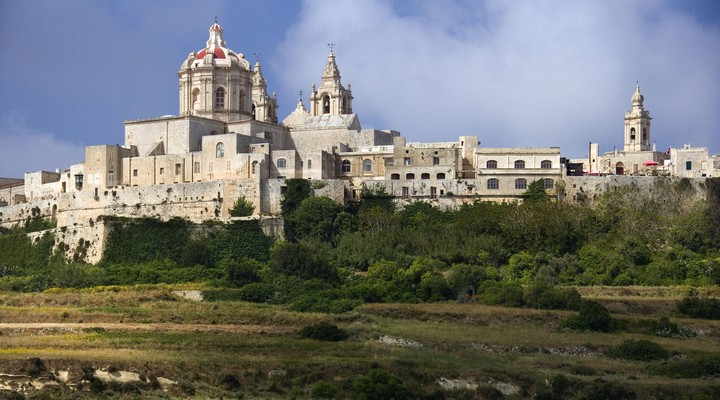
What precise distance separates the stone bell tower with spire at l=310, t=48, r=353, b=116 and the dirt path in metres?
36.1

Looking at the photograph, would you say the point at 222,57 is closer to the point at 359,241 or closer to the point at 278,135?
the point at 278,135

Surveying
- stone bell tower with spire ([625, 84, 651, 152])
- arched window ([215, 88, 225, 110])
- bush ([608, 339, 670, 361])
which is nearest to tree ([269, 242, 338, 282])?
arched window ([215, 88, 225, 110])

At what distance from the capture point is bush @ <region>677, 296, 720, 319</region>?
61072 millimetres

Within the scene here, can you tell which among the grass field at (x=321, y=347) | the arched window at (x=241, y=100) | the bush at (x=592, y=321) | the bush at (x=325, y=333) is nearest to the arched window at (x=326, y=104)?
the arched window at (x=241, y=100)

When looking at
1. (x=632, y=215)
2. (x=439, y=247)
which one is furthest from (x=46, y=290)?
(x=632, y=215)

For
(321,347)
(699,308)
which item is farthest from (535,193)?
(321,347)

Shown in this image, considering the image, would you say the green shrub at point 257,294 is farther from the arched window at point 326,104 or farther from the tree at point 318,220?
the arched window at point 326,104

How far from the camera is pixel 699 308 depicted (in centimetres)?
6134

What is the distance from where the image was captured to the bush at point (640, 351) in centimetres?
5312

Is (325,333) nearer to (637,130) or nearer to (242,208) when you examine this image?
(242,208)

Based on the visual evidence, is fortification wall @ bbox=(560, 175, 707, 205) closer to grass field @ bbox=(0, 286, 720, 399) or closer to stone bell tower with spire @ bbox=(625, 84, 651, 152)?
grass field @ bbox=(0, 286, 720, 399)

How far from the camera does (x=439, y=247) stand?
238ft

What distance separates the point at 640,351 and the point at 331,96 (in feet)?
138

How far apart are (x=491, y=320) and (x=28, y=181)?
35915mm
